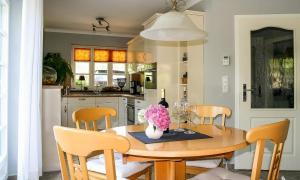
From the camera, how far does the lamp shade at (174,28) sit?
6.29 ft

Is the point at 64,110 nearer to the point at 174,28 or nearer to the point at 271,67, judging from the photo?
the point at 271,67

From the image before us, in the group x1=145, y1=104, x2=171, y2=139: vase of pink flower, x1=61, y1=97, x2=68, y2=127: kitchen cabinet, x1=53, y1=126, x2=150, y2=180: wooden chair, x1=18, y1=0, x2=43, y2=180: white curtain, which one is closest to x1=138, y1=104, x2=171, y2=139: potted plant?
x1=145, y1=104, x2=171, y2=139: vase of pink flower

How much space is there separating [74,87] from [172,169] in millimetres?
5846

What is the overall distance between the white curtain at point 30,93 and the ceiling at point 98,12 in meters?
1.89

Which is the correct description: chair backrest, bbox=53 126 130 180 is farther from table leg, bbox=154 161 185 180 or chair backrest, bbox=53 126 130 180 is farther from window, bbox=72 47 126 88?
window, bbox=72 47 126 88

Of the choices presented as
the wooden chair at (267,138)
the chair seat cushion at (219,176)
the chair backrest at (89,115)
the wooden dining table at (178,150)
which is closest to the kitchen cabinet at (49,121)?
the chair backrest at (89,115)

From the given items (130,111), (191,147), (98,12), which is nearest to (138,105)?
(130,111)

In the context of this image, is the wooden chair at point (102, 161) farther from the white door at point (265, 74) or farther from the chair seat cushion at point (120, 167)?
the white door at point (265, 74)

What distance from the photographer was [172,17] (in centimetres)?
193

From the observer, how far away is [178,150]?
1434 mm

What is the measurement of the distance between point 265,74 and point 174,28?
2082 mm

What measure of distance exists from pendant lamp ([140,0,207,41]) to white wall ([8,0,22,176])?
170 centimetres

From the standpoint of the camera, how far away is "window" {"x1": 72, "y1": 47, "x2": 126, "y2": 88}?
7.15 metres

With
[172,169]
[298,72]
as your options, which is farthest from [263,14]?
[172,169]
